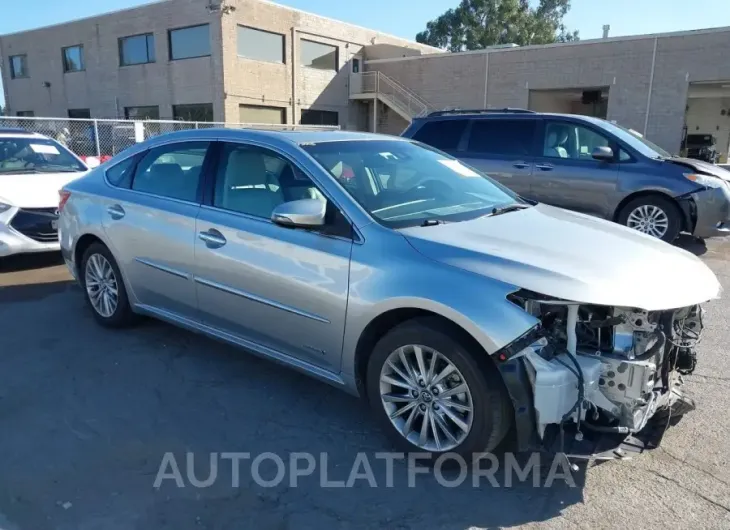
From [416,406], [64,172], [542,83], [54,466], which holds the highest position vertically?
[542,83]

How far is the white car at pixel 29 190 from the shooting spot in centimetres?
665

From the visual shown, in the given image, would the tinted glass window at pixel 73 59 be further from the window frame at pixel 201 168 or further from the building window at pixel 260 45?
the window frame at pixel 201 168

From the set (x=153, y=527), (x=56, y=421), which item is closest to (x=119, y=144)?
(x=56, y=421)

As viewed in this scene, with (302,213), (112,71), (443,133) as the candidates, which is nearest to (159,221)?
(302,213)

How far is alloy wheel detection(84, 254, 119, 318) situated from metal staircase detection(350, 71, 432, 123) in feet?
78.6

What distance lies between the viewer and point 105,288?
4934 millimetres

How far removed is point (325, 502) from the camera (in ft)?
9.11

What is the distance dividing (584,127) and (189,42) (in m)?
22.2

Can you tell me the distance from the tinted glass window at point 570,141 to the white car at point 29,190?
6676mm

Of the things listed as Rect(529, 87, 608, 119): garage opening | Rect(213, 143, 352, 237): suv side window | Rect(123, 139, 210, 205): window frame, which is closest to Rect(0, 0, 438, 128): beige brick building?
Rect(529, 87, 608, 119): garage opening

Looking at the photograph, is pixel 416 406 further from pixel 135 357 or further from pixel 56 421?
pixel 135 357

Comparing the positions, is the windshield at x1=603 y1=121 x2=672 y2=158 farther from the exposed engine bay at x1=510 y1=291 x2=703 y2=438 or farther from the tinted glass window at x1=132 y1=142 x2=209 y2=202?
the tinted glass window at x1=132 y1=142 x2=209 y2=202

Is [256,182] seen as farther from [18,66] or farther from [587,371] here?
[18,66]

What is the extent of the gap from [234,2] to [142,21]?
5717mm
